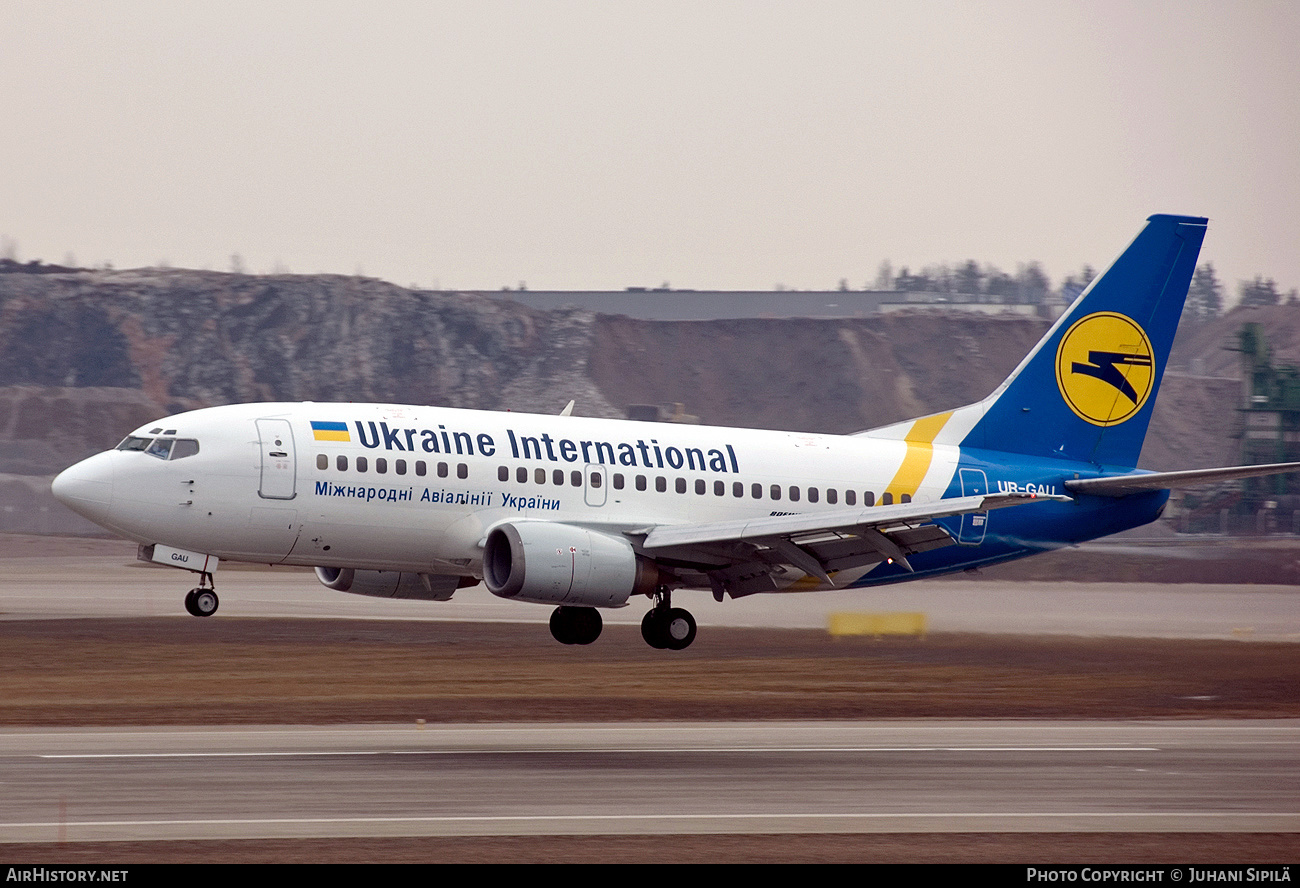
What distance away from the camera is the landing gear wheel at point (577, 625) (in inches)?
1383

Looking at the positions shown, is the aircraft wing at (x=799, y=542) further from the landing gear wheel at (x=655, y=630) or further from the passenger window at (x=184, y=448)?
the passenger window at (x=184, y=448)

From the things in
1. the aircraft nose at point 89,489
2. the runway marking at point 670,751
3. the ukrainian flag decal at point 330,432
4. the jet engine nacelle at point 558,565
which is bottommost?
the runway marking at point 670,751

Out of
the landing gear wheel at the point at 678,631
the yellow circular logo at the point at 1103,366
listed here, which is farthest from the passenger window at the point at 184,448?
the yellow circular logo at the point at 1103,366

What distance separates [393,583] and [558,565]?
485cm

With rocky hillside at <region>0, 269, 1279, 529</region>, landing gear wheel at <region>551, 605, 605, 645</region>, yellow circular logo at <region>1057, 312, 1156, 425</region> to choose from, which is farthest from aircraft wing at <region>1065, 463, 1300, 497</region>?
rocky hillside at <region>0, 269, 1279, 529</region>

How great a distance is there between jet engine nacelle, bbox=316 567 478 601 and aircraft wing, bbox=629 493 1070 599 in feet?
14.3

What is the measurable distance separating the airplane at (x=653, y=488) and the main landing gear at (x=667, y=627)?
40 millimetres

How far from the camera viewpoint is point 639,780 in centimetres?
2153

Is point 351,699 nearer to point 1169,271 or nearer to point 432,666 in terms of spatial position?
Answer: point 432,666

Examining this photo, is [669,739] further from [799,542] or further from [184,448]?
[184,448]

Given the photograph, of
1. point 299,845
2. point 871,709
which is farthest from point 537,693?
point 299,845

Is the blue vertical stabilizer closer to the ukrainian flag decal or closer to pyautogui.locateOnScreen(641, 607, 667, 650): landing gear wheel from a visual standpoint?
pyautogui.locateOnScreen(641, 607, 667, 650): landing gear wheel

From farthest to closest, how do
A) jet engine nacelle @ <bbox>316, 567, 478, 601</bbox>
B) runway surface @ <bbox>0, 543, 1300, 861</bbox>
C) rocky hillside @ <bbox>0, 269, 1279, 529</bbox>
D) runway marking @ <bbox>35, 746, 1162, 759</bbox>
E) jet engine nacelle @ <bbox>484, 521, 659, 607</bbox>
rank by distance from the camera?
rocky hillside @ <bbox>0, 269, 1279, 529</bbox> < jet engine nacelle @ <bbox>316, 567, 478, 601</bbox> < jet engine nacelle @ <bbox>484, 521, 659, 607</bbox> < runway marking @ <bbox>35, 746, 1162, 759</bbox> < runway surface @ <bbox>0, 543, 1300, 861</bbox>

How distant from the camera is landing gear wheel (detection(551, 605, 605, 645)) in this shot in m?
35.1
